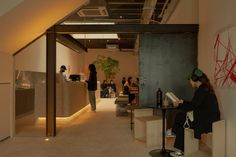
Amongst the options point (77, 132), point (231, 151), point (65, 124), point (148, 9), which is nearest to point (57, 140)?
point (77, 132)

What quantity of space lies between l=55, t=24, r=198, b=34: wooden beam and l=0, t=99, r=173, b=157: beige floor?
1.96m

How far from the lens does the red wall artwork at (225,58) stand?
351cm

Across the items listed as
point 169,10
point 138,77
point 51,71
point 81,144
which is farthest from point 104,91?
point 81,144

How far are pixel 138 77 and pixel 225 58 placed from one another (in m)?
2.22

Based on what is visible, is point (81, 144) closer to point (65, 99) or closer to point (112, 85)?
point (65, 99)

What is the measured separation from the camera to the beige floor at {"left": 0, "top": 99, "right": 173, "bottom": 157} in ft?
13.7

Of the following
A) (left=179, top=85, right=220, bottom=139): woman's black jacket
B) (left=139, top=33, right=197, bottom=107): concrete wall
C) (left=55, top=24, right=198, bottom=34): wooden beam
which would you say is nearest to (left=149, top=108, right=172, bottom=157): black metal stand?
(left=179, top=85, right=220, bottom=139): woman's black jacket

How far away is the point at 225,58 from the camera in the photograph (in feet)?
12.4

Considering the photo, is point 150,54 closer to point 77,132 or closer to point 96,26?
point 96,26

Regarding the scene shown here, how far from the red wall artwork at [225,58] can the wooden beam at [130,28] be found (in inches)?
45.5

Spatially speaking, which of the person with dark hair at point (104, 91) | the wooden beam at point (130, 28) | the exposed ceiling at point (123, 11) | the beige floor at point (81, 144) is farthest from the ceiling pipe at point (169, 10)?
the person with dark hair at point (104, 91)

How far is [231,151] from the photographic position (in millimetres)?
3492

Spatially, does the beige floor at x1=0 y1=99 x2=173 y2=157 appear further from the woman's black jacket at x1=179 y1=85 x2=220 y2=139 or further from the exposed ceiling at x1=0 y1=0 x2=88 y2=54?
the exposed ceiling at x1=0 y1=0 x2=88 y2=54

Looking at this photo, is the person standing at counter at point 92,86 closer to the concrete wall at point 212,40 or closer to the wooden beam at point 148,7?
the wooden beam at point 148,7
